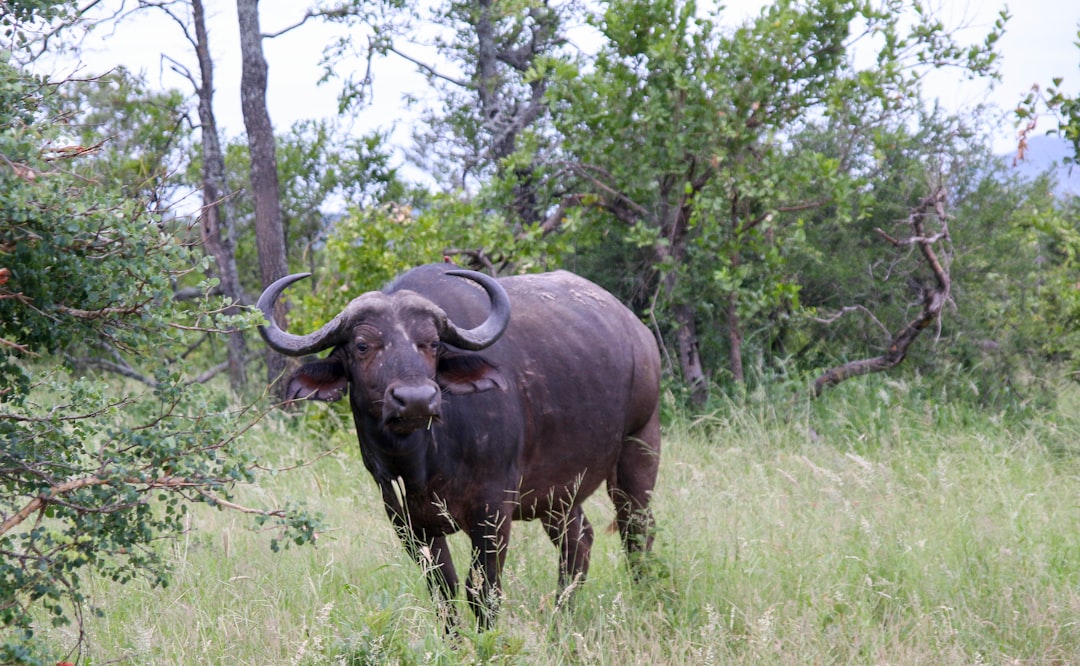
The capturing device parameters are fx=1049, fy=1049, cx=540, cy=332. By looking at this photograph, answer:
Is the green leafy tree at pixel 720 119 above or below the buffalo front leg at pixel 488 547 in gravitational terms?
above

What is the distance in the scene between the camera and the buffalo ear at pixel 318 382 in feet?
14.1

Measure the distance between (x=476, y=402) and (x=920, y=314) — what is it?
16.1 ft

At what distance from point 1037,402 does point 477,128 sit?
7.48m

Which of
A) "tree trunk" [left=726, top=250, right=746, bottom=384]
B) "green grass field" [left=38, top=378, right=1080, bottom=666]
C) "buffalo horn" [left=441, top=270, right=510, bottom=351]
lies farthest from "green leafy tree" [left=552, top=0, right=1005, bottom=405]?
"buffalo horn" [left=441, top=270, right=510, bottom=351]

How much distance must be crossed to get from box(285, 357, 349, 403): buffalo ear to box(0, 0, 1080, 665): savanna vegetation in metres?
0.31

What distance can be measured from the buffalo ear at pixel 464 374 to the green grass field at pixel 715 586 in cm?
76

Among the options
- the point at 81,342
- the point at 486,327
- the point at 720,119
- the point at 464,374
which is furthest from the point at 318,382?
the point at 720,119

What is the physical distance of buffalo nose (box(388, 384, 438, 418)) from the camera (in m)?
3.84

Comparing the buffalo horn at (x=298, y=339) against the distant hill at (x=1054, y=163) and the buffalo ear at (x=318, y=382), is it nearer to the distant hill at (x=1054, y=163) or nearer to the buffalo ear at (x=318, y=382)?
the buffalo ear at (x=318, y=382)

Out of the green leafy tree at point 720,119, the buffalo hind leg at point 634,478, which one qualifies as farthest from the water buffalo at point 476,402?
the green leafy tree at point 720,119

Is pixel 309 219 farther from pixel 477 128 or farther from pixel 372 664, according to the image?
pixel 372 664

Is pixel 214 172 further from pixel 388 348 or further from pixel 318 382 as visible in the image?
pixel 388 348

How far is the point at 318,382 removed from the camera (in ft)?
14.3

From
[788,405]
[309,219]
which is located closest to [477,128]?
[309,219]
